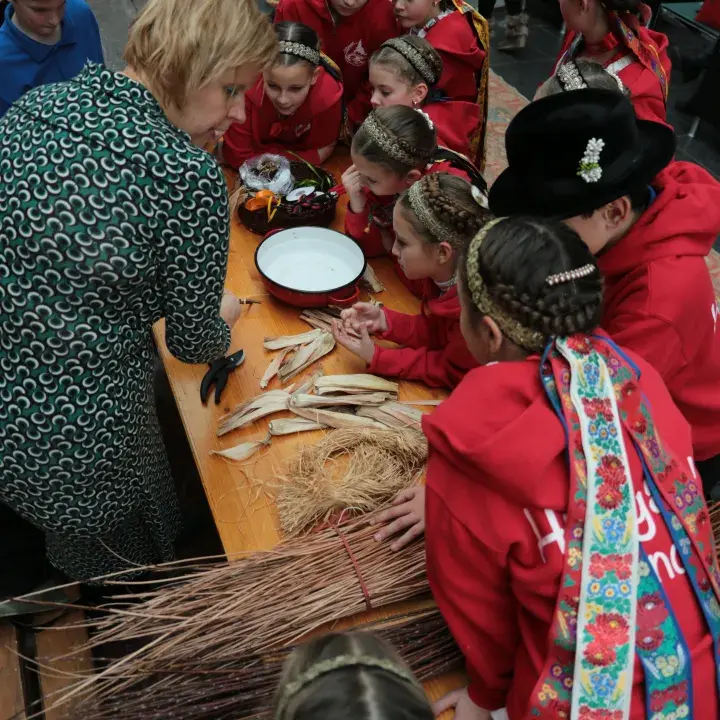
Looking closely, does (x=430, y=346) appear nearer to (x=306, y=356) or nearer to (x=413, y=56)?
(x=306, y=356)

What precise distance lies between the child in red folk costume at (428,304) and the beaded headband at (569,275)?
61 centimetres

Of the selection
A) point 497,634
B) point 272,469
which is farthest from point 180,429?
point 497,634

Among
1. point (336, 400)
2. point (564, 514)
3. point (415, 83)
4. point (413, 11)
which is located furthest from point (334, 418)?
point (413, 11)

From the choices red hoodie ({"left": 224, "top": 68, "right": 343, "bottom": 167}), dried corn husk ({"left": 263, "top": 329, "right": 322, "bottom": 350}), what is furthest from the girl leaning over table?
red hoodie ({"left": 224, "top": 68, "right": 343, "bottom": 167})

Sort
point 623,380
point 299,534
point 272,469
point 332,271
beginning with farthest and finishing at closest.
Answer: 1. point 332,271
2. point 272,469
3. point 299,534
4. point 623,380

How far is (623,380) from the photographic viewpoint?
1067 mm

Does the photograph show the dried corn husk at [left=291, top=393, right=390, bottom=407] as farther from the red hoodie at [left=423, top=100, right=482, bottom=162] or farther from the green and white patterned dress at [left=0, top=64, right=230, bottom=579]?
the red hoodie at [left=423, top=100, right=482, bottom=162]

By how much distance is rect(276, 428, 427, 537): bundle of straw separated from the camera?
1.44 m

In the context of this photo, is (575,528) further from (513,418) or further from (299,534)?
(299,534)

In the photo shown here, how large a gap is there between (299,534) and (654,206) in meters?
1.13

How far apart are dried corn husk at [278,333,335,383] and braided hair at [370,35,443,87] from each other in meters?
1.14

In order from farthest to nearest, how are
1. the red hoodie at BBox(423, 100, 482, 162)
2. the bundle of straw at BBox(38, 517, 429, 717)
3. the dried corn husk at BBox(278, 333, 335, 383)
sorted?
the red hoodie at BBox(423, 100, 482, 162), the dried corn husk at BBox(278, 333, 335, 383), the bundle of straw at BBox(38, 517, 429, 717)

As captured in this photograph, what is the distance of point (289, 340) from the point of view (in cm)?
187

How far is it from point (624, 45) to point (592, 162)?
4.37ft
